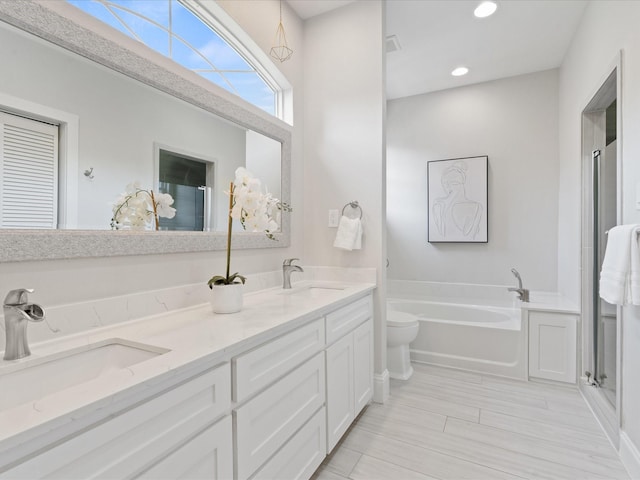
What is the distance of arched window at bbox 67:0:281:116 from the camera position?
1.36 meters

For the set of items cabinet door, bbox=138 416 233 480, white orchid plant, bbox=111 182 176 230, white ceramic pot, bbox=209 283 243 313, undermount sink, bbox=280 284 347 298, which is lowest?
cabinet door, bbox=138 416 233 480

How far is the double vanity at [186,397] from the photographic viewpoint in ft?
2.08

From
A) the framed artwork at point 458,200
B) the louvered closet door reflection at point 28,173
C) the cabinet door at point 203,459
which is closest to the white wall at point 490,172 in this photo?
the framed artwork at point 458,200

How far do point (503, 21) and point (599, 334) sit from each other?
247 cm

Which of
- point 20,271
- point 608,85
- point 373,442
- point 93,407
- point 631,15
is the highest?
point 631,15

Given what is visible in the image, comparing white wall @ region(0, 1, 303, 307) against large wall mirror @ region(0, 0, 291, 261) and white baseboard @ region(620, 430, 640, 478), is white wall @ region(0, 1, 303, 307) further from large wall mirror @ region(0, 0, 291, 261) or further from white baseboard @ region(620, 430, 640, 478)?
white baseboard @ region(620, 430, 640, 478)

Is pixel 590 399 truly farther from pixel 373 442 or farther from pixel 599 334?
pixel 373 442

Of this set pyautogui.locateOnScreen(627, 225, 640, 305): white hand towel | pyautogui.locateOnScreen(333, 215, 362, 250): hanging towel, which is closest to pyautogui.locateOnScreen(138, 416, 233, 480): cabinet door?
pyautogui.locateOnScreen(333, 215, 362, 250): hanging towel

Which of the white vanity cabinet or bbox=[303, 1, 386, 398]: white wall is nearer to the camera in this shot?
the white vanity cabinet

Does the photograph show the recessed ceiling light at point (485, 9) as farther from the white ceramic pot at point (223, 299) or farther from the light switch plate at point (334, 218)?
the white ceramic pot at point (223, 299)

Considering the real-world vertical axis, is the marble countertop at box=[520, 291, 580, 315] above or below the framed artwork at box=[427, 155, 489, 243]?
below

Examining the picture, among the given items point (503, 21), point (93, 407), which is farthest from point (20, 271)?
point (503, 21)

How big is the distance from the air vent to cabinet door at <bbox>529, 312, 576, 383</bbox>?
2561 millimetres

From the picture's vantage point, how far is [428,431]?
6.42 ft
